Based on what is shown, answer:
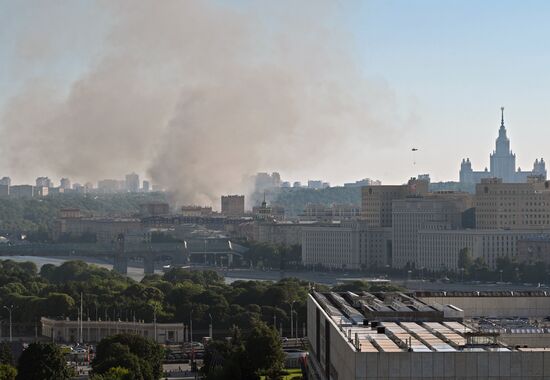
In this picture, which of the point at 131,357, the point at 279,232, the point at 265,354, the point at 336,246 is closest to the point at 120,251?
the point at 336,246

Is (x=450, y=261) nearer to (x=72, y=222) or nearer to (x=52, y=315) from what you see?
(x=52, y=315)

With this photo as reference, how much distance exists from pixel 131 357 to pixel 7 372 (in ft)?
9.68

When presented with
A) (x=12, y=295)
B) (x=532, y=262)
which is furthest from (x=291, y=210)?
(x=12, y=295)

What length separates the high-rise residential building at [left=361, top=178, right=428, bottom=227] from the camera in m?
98.7

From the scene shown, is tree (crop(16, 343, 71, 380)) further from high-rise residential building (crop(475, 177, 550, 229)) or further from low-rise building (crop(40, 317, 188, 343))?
high-rise residential building (crop(475, 177, 550, 229))

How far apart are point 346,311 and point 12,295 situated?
33561mm

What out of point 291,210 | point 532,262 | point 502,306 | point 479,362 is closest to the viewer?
point 479,362

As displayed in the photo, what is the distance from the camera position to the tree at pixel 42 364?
3547 centimetres

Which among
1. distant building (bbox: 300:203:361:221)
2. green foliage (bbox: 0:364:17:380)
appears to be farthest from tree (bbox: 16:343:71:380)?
distant building (bbox: 300:203:361:221)

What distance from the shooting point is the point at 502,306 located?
99.6 ft

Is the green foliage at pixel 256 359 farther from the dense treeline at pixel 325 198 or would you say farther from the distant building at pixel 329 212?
the dense treeline at pixel 325 198

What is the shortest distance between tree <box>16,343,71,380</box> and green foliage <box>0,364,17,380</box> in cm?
24

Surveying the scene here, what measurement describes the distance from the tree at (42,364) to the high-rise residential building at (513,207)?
5755 cm

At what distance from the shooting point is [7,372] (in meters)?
35.0
